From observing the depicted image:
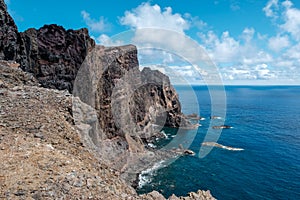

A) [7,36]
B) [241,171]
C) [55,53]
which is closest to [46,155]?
[7,36]

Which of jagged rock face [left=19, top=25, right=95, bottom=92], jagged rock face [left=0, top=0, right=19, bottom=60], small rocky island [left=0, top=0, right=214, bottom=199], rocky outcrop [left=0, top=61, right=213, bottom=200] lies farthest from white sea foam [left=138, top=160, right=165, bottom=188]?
jagged rock face [left=0, top=0, right=19, bottom=60]

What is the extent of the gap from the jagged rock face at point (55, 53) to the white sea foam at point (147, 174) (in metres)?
27.1

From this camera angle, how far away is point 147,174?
2349 inches

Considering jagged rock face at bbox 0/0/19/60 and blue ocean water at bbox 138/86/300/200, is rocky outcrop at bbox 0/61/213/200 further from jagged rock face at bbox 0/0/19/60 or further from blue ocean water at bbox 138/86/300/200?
blue ocean water at bbox 138/86/300/200

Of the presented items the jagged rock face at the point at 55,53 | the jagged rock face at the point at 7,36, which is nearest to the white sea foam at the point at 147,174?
the jagged rock face at the point at 55,53

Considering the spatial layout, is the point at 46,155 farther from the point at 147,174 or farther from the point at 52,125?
the point at 147,174

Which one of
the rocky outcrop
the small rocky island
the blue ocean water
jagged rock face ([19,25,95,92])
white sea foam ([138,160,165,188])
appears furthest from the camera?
white sea foam ([138,160,165,188])

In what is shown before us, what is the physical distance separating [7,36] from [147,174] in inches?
1700

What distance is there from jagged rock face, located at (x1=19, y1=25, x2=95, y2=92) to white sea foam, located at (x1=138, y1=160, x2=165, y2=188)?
27.1 meters

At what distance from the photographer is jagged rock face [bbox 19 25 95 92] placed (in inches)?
1816

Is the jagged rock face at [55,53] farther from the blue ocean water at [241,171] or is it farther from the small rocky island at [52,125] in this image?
the blue ocean water at [241,171]

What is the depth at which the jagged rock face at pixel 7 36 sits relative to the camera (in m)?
32.2

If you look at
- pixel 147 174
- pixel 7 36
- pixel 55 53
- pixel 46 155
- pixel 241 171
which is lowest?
pixel 241 171

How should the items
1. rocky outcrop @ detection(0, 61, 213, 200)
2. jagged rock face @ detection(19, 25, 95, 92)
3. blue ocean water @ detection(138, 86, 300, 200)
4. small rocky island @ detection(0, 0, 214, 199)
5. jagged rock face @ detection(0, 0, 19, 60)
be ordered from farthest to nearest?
blue ocean water @ detection(138, 86, 300, 200)
jagged rock face @ detection(19, 25, 95, 92)
jagged rock face @ detection(0, 0, 19, 60)
small rocky island @ detection(0, 0, 214, 199)
rocky outcrop @ detection(0, 61, 213, 200)
